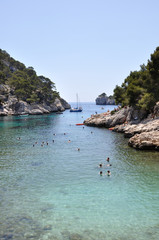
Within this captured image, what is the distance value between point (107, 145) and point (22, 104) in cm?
11719

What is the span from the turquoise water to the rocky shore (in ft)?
10.2

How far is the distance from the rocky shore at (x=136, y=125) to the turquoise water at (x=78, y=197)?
3.12 meters

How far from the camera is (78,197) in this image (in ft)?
74.7

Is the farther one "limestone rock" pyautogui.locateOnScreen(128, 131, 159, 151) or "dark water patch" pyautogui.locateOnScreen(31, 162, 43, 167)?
"limestone rock" pyautogui.locateOnScreen(128, 131, 159, 151)

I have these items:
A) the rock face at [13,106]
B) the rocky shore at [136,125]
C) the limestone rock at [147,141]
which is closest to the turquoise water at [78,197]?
the limestone rock at [147,141]

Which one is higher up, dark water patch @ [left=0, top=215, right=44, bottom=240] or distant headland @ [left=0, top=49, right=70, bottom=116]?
distant headland @ [left=0, top=49, right=70, bottom=116]

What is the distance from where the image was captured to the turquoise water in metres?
17.0

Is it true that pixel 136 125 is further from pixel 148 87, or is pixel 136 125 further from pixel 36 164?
pixel 36 164

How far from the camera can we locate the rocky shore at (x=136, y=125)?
4277cm

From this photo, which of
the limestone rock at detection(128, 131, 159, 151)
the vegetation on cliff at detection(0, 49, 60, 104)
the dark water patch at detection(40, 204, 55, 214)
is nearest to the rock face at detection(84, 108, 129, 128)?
the limestone rock at detection(128, 131, 159, 151)

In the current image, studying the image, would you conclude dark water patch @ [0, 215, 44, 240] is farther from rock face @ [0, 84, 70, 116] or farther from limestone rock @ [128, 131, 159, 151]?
rock face @ [0, 84, 70, 116]

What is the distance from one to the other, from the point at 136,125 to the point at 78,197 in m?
40.0

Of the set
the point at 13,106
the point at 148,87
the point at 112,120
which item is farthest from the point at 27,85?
the point at 148,87

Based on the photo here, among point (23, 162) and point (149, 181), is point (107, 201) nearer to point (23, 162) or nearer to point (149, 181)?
point (149, 181)
